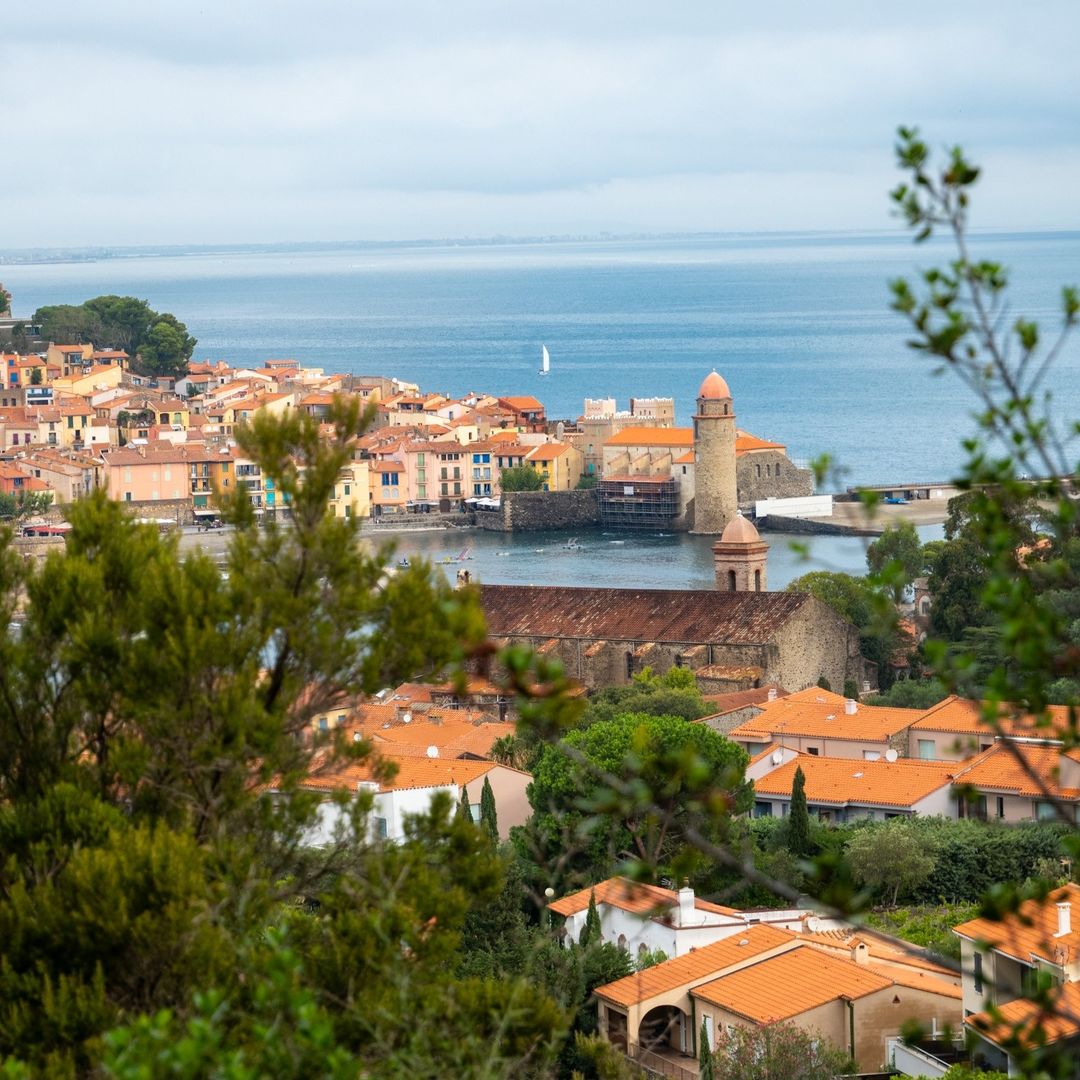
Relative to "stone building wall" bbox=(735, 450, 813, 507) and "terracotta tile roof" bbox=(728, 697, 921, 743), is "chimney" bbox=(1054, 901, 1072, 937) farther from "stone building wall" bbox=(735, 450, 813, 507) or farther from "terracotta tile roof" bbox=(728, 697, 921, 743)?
"stone building wall" bbox=(735, 450, 813, 507)

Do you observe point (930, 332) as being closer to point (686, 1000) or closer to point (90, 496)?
point (90, 496)

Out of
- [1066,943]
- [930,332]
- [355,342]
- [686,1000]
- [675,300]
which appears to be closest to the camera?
[930,332]

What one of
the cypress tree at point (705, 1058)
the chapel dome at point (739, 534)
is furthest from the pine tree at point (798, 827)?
the chapel dome at point (739, 534)

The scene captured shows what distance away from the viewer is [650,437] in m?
61.4

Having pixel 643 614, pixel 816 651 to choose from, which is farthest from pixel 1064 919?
pixel 643 614

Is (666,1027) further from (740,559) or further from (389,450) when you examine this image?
(389,450)

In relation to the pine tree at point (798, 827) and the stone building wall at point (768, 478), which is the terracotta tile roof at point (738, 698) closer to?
the pine tree at point (798, 827)

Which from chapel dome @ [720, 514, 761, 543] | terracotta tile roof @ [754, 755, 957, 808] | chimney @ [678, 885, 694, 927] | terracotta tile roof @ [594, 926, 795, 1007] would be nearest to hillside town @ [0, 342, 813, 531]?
chapel dome @ [720, 514, 761, 543]

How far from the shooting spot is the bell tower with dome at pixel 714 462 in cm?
5403

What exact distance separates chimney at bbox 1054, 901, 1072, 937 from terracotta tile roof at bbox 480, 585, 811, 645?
16.2 m

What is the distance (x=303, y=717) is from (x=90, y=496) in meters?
1.15

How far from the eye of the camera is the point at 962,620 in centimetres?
3036

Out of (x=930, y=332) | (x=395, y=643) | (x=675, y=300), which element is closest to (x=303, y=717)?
(x=395, y=643)

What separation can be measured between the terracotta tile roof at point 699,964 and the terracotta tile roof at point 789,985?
142mm
